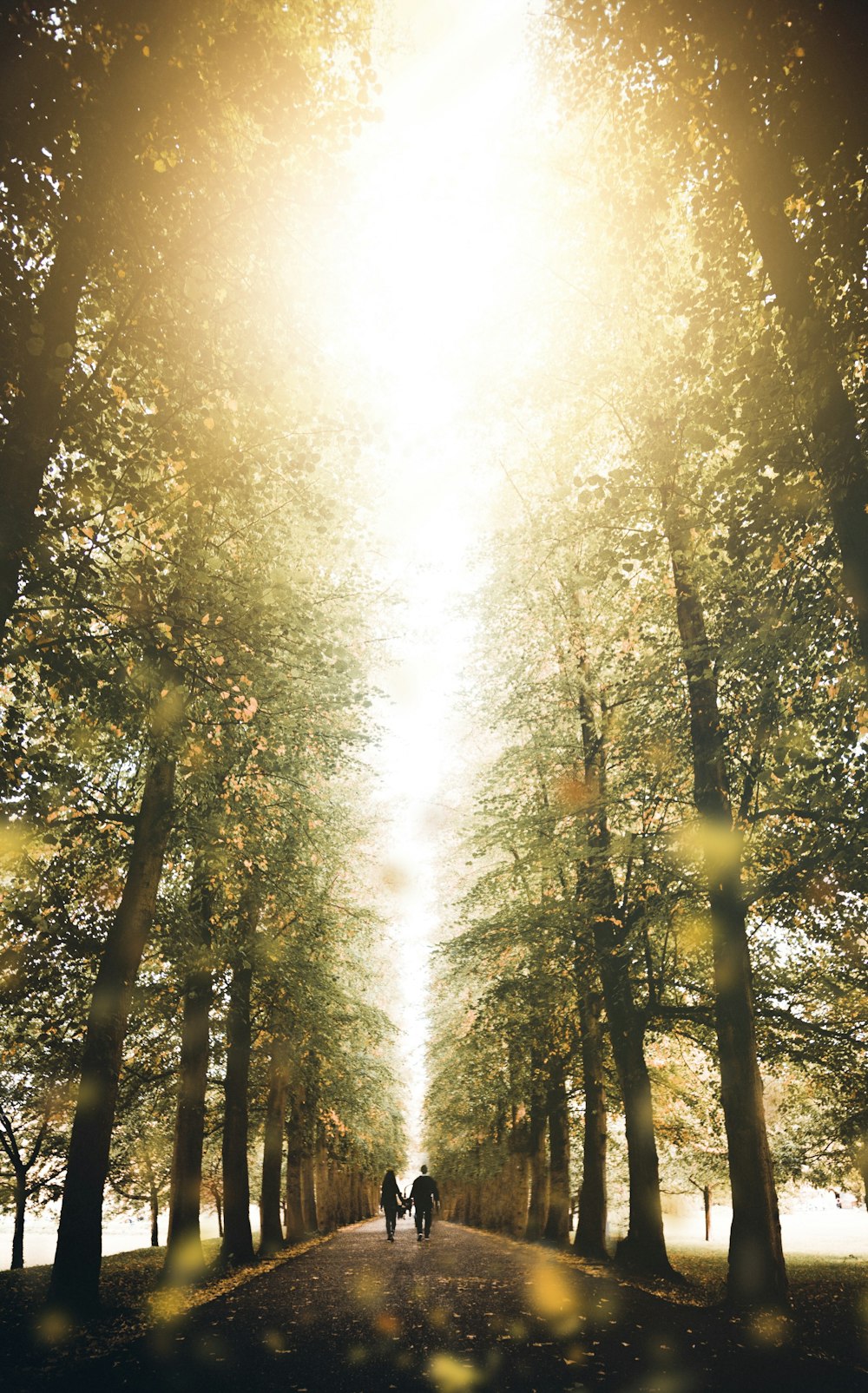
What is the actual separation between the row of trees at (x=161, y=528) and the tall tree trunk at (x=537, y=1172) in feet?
34.7

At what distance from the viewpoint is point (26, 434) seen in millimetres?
7137

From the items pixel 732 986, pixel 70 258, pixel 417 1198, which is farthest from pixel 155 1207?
pixel 70 258

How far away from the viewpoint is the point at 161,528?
8984 mm

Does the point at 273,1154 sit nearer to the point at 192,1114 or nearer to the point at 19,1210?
the point at 192,1114

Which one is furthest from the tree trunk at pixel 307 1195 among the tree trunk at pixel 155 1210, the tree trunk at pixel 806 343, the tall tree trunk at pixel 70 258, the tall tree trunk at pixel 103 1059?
the tree trunk at pixel 806 343

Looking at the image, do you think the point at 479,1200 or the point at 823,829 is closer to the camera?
the point at 823,829

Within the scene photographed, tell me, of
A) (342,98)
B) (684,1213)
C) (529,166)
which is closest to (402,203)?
(342,98)

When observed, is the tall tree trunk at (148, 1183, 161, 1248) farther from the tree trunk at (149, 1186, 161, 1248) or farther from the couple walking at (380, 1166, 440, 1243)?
the couple walking at (380, 1166, 440, 1243)

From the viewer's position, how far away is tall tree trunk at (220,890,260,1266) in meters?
14.4

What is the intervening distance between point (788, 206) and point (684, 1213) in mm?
88952

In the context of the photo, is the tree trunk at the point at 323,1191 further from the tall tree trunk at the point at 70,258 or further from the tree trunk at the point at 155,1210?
the tall tree trunk at the point at 70,258

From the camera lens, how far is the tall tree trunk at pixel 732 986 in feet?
29.2

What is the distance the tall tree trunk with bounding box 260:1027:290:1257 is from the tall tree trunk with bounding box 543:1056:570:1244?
6844mm

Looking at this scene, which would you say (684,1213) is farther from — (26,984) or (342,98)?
(342,98)
